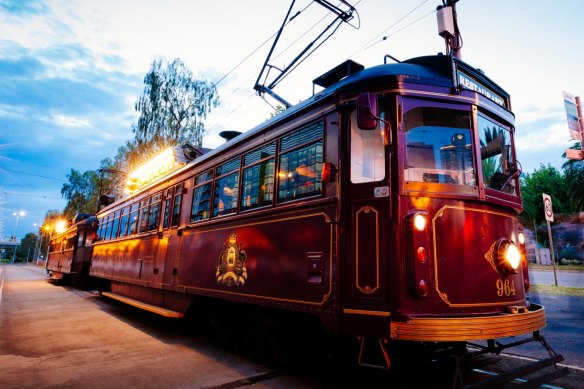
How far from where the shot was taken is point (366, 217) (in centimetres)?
342

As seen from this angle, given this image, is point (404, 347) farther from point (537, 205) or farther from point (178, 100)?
point (537, 205)

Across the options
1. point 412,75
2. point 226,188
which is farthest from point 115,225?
point 412,75

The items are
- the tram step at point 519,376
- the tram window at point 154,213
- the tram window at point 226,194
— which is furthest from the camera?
the tram window at point 154,213

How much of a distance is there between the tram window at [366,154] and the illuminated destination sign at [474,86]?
0.95m

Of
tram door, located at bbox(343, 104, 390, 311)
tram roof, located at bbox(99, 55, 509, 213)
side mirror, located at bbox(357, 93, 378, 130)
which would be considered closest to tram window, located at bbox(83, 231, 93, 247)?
tram roof, located at bbox(99, 55, 509, 213)

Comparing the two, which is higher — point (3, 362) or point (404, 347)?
point (404, 347)

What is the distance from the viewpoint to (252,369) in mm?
4383

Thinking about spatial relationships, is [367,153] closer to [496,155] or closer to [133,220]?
[496,155]

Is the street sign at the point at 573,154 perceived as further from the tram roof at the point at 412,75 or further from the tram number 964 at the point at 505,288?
the tram number 964 at the point at 505,288

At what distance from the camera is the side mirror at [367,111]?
324 cm

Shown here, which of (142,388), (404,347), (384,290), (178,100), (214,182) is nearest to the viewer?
(384,290)

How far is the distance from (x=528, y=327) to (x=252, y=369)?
119 inches

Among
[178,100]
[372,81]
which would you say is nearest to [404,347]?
[372,81]

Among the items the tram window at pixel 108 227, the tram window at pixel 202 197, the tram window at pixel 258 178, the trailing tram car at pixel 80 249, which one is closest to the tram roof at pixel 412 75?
the tram window at pixel 258 178
